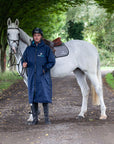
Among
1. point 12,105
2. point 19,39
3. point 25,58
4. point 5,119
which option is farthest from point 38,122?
point 12,105

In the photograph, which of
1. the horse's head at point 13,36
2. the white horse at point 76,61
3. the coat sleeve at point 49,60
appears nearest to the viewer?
the coat sleeve at point 49,60

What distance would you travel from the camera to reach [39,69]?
7.16 m

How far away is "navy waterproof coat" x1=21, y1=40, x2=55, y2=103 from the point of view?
714 centimetres

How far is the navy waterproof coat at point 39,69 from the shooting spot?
7141mm

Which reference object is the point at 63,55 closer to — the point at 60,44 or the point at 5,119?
the point at 60,44

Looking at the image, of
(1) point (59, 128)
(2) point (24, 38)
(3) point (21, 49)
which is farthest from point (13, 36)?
(1) point (59, 128)

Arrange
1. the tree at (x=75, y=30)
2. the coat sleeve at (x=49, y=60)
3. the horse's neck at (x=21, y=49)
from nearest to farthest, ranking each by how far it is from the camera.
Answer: the coat sleeve at (x=49, y=60) → the horse's neck at (x=21, y=49) → the tree at (x=75, y=30)

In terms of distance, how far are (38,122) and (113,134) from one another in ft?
7.88

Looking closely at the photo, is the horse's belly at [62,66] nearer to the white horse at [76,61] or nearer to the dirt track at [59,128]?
the white horse at [76,61]

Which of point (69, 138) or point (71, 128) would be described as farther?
point (71, 128)

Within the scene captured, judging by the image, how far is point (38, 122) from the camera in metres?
7.69

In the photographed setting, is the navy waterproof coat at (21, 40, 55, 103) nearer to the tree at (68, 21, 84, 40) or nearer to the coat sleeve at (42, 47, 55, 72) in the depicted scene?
the coat sleeve at (42, 47, 55, 72)

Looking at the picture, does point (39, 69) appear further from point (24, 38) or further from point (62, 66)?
point (24, 38)

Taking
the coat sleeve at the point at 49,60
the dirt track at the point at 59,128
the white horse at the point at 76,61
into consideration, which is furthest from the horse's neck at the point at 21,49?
the dirt track at the point at 59,128
